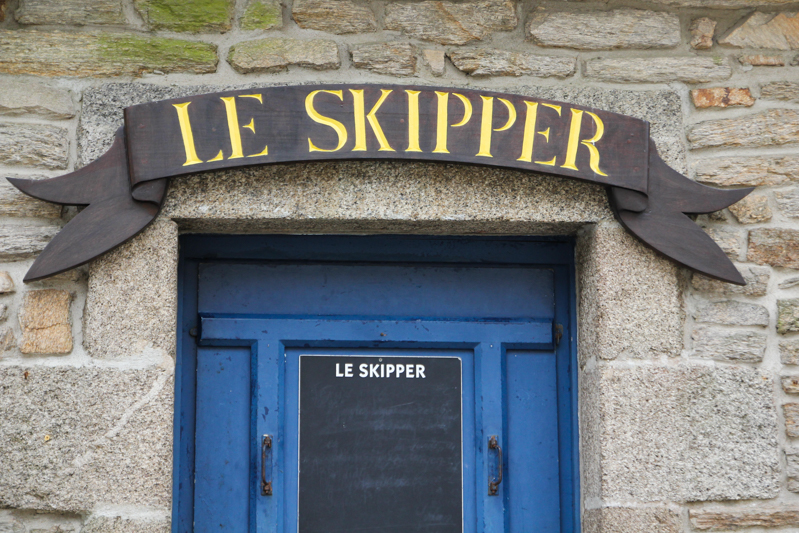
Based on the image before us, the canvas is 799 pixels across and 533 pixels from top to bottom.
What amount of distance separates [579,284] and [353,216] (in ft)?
2.61

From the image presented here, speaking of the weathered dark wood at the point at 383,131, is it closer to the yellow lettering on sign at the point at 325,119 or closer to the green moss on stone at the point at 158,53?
the yellow lettering on sign at the point at 325,119

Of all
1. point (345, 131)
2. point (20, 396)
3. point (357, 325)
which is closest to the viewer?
point (20, 396)

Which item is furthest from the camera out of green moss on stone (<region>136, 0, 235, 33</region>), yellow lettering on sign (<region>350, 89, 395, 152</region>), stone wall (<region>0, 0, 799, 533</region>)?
green moss on stone (<region>136, 0, 235, 33</region>)

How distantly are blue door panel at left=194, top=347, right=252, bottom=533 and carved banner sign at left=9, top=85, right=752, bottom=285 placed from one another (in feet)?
1.70

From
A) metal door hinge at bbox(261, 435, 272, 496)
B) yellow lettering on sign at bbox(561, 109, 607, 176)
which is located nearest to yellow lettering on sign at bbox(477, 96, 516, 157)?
yellow lettering on sign at bbox(561, 109, 607, 176)

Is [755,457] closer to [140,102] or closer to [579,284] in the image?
[579,284]

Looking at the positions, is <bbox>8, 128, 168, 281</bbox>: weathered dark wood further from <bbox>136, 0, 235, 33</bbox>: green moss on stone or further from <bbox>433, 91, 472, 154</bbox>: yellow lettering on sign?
<bbox>433, 91, 472, 154</bbox>: yellow lettering on sign

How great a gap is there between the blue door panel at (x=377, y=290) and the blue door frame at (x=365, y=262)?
3cm

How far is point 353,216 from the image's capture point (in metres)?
2.23

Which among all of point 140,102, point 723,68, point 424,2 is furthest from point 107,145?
point 723,68

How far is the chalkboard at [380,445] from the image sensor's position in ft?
7.55

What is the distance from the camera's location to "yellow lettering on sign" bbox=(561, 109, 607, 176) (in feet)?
7.39

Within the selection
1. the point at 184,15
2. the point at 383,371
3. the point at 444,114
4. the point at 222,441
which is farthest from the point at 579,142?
the point at 222,441

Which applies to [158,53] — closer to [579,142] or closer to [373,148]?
[373,148]
